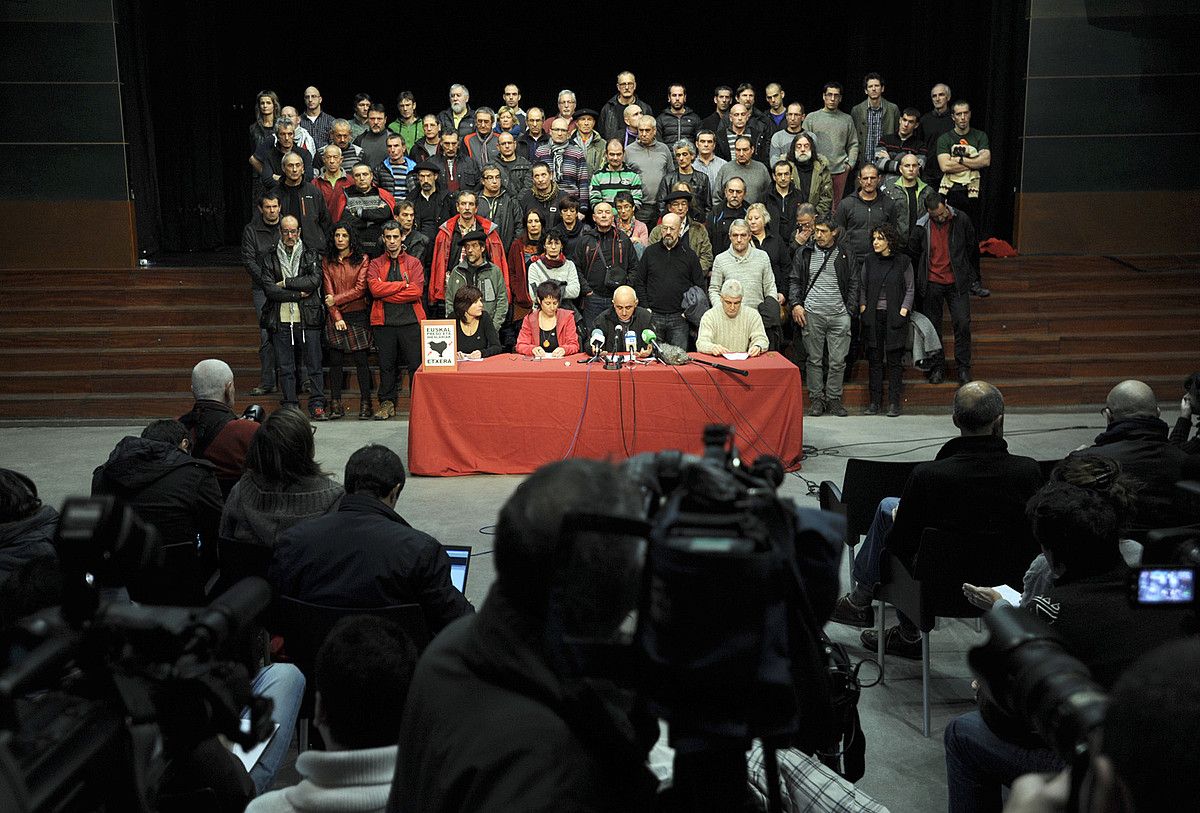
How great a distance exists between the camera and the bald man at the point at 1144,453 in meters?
3.99

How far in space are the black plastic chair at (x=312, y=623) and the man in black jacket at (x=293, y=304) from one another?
5944 millimetres

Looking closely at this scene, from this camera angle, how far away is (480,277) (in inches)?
343

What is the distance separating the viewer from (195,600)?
367cm

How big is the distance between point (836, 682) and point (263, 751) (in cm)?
164

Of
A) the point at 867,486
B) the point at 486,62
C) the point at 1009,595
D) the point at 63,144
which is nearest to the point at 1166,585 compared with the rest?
the point at 1009,595

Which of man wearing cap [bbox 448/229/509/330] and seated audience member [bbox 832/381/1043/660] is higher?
man wearing cap [bbox 448/229/509/330]

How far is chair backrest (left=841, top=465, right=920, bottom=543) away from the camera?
4.74 m

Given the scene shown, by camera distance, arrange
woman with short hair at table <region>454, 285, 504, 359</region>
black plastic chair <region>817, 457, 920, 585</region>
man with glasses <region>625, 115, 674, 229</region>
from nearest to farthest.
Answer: black plastic chair <region>817, 457, 920, 585</region>, woman with short hair at table <region>454, 285, 504, 359</region>, man with glasses <region>625, 115, 674, 229</region>

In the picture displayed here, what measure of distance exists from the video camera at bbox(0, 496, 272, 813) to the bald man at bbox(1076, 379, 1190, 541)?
3135mm

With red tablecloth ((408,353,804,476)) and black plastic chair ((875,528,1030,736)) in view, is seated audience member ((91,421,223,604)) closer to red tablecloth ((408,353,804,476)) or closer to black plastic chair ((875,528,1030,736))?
black plastic chair ((875,528,1030,736))

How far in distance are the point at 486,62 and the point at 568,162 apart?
196 inches

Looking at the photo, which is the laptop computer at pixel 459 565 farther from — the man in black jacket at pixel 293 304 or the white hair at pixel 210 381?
the man in black jacket at pixel 293 304

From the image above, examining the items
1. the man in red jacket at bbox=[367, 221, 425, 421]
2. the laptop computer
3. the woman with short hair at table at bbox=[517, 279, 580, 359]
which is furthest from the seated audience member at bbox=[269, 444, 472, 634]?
the man in red jacket at bbox=[367, 221, 425, 421]

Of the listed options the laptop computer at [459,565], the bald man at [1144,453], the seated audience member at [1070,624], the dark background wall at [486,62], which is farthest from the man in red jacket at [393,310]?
the seated audience member at [1070,624]
